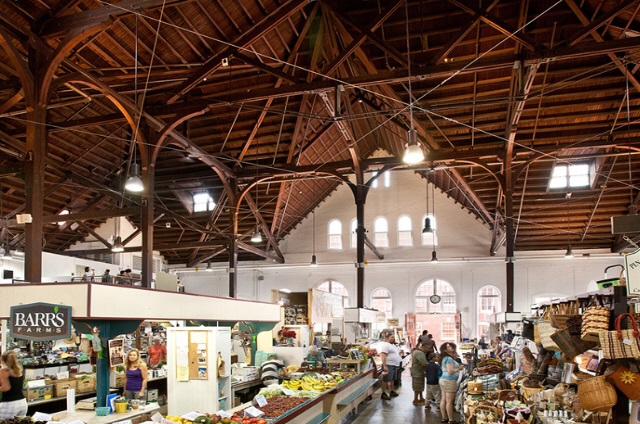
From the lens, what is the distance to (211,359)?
7.98 metres

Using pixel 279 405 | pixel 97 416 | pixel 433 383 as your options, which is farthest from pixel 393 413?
pixel 97 416

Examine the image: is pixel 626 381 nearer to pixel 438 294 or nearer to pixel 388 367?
pixel 388 367

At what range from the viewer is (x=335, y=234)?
25.1m

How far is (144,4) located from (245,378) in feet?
22.7

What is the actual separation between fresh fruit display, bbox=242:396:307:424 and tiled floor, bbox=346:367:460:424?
9.54ft

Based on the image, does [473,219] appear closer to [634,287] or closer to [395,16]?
[395,16]

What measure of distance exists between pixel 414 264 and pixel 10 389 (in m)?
18.9

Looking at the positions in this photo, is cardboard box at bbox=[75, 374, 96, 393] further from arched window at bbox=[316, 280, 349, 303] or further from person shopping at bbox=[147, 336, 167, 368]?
arched window at bbox=[316, 280, 349, 303]

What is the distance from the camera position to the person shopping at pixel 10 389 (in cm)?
662

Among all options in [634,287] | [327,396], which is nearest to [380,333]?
[327,396]

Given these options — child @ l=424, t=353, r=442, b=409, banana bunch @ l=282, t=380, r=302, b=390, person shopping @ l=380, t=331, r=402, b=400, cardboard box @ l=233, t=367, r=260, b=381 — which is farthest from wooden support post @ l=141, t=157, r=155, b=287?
child @ l=424, t=353, r=442, b=409

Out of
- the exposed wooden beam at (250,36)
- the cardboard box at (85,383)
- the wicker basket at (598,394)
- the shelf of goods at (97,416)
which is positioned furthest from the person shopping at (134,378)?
the wicker basket at (598,394)

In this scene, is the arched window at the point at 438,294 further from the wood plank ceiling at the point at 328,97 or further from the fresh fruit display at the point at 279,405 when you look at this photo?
the fresh fruit display at the point at 279,405

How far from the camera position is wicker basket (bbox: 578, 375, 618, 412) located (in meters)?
4.74
